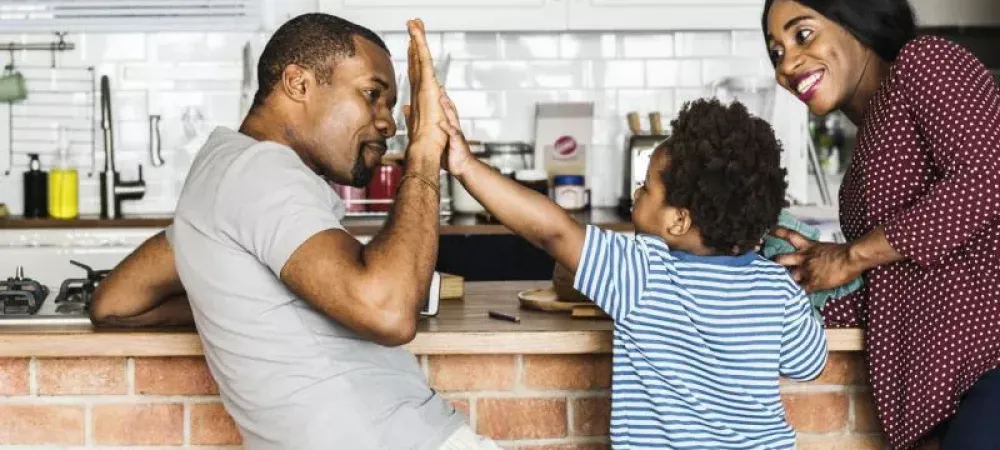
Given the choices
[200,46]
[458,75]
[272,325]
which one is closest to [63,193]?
[200,46]

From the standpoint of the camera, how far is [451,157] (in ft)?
6.44

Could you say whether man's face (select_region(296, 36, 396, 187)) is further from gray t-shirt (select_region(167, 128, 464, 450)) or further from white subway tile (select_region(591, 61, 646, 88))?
white subway tile (select_region(591, 61, 646, 88))

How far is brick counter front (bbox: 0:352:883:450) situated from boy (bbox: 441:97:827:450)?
11.6 inches

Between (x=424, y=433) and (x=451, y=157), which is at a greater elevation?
(x=451, y=157)

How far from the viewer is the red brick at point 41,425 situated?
2236mm

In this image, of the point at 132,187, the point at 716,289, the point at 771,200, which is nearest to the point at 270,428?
the point at 716,289

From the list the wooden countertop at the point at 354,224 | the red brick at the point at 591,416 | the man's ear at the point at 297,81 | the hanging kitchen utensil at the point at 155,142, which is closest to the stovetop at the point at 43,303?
the man's ear at the point at 297,81

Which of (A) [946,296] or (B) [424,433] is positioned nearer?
(B) [424,433]

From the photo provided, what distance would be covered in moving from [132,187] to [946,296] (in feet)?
11.7

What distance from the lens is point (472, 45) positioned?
201 inches

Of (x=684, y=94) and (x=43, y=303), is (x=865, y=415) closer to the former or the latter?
(x=43, y=303)

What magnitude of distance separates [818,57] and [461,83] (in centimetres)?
296

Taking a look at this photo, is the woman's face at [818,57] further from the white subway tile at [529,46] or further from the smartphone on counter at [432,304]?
the white subway tile at [529,46]

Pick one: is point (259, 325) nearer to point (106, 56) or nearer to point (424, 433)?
point (424, 433)
